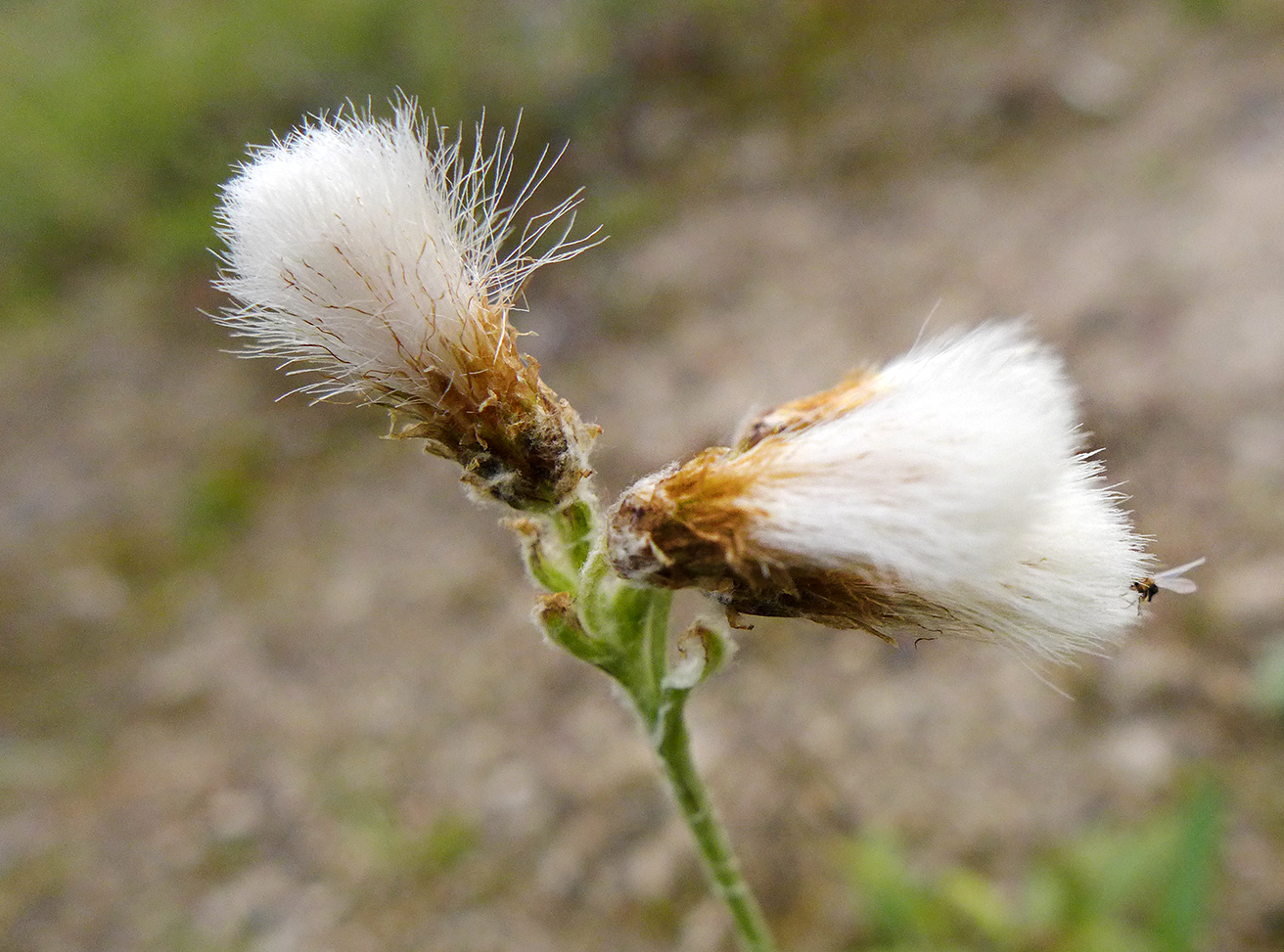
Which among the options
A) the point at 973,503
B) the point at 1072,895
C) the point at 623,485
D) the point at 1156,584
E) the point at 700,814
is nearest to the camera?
the point at 973,503

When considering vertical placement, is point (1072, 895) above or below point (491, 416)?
below

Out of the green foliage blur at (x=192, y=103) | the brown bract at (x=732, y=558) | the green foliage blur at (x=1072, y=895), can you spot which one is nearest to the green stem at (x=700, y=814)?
the brown bract at (x=732, y=558)

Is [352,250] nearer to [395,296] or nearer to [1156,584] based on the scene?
[395,296]

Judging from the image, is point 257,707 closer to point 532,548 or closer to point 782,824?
point 782,824

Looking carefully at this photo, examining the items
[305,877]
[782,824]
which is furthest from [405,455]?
[782,824]

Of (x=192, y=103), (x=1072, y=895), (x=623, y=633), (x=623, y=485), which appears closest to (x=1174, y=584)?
(x=623, y=633)
